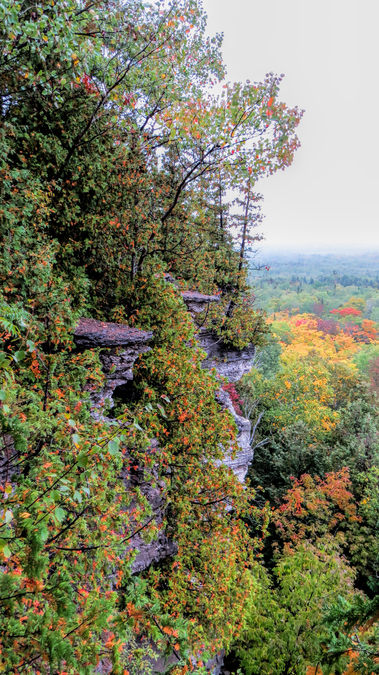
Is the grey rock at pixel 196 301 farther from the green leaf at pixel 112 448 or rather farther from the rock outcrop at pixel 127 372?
the green leaf at pixel 112 448

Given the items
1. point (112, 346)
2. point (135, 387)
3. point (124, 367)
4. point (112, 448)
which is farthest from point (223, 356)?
point (112, 448)

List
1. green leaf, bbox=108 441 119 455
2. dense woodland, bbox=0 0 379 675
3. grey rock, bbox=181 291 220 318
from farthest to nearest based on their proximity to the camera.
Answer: grey rock, bbox=181 291 220 318
dense woodland, bbox=0 0 379 675
green leaf, bbox=108 441 119 455

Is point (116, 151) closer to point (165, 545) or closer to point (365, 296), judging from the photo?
point (165, 545)

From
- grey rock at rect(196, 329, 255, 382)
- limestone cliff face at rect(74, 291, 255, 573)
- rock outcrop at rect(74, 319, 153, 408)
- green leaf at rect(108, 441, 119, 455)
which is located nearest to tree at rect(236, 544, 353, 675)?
limestone cliff face at rect(74, 291, 255, 573)

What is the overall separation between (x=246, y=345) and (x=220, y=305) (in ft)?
9.41

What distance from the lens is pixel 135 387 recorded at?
24.4 ft

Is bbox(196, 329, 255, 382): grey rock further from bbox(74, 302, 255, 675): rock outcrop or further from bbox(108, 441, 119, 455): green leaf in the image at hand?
bbox(108, 441, 119, 455): green leaf

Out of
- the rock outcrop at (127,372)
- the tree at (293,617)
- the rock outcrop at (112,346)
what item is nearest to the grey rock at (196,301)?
the rock outcrop at (127,372)

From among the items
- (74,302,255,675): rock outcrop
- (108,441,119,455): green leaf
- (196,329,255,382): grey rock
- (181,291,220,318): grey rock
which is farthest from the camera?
(196,329,255,382): grey rock

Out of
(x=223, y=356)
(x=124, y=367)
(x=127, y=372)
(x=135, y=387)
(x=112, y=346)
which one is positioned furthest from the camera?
(x=223, y=356)

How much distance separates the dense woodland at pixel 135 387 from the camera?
2531 mm

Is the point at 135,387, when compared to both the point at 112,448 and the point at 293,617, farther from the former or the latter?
the point at 293,617

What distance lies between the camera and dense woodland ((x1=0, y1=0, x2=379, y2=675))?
2.53 m

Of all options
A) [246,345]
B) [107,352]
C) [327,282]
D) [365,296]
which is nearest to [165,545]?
[107,352]
